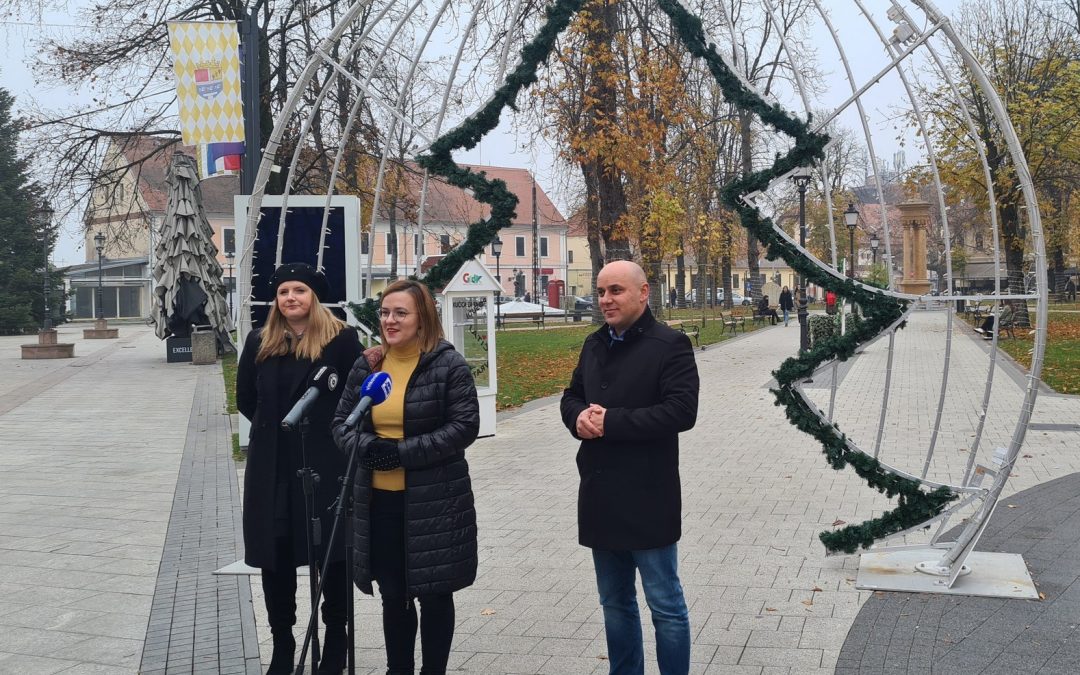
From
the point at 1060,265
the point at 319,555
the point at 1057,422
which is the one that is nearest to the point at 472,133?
the point at 319,555

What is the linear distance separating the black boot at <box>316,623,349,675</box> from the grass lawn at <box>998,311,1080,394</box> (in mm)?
9337

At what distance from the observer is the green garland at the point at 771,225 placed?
527 centimetres

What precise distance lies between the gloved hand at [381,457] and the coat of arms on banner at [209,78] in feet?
27.9

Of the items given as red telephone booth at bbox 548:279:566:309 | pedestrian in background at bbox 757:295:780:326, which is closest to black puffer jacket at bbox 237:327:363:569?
pedestrian in background at bbox 757:295:780:326

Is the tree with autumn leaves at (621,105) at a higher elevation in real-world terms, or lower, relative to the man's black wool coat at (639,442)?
higher

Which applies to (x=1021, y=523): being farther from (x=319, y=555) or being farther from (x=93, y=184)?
(x=93, y=184)

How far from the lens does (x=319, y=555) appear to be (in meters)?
4.18

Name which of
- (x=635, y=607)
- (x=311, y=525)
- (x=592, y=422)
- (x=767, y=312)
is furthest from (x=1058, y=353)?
(x=767, y=312)

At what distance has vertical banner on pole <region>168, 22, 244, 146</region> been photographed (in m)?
10.9

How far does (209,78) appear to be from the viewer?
11.0 metres

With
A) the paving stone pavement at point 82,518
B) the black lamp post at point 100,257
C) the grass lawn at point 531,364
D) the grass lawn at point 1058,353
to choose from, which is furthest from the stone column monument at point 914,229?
the black lamp post at point 100,257

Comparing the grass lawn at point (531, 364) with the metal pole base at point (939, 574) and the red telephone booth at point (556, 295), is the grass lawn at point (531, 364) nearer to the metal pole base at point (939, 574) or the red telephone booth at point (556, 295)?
the metal pole base at point (939, 574)

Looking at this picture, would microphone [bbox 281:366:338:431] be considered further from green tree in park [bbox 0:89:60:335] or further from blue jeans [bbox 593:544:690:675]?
green tree in park [bbox 0:89:60:335]

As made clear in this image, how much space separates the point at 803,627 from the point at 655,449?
5.89 ft
